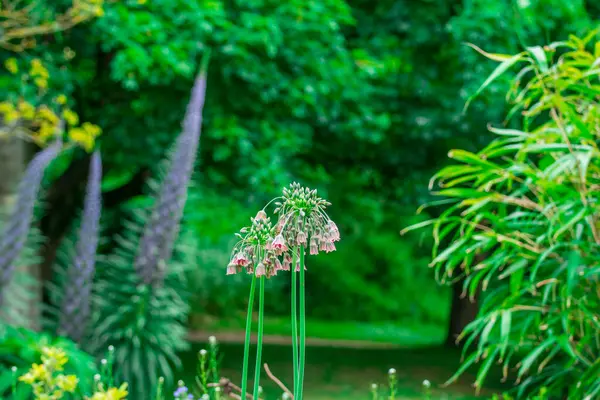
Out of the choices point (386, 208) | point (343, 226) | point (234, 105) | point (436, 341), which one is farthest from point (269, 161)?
point (436, 341)

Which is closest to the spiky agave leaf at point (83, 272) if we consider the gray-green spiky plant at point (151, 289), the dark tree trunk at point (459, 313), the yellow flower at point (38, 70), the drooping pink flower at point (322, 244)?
the gray-green spiky plant at point (151, 289)

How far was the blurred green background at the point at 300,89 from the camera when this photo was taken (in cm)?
801

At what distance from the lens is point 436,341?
16922mm

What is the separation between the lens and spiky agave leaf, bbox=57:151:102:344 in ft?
21.6

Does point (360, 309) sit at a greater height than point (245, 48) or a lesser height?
lesser

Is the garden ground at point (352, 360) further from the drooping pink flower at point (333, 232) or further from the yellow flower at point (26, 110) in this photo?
the drooping pink flower at point (333, 232)

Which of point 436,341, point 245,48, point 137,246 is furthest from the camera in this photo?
point 436,341

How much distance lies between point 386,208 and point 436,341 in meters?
4.68

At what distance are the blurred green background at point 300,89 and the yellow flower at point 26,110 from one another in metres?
0.69

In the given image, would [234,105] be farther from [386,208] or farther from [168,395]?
[386,208]

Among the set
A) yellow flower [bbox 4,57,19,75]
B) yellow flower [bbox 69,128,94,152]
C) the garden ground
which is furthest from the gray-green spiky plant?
yellow flower [bbox 4,57,19,75]

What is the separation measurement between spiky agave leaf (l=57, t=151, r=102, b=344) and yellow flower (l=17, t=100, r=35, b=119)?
112 centimetres

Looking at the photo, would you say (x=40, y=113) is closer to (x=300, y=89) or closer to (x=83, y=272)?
(x=83, y=272)

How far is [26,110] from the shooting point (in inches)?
302
